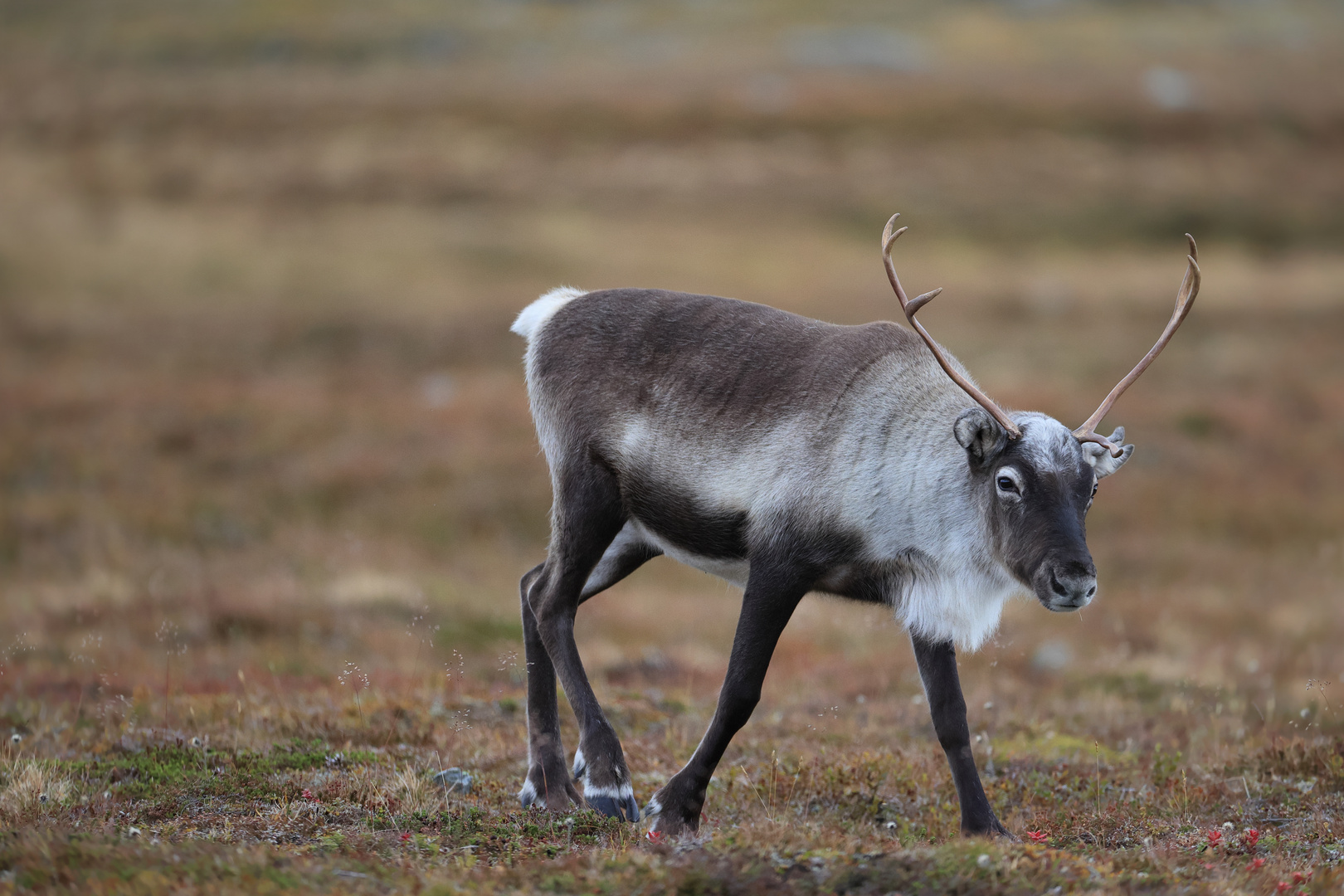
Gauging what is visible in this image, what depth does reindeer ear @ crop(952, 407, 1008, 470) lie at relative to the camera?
590 cm

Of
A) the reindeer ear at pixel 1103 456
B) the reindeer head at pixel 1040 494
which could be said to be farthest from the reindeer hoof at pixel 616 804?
the reindeer ear at pixel 1103 456

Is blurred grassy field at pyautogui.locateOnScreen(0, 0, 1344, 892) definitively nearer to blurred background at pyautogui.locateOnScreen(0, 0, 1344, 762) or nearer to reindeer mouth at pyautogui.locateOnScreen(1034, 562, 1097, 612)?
blurred background at pyautogui.locateOnScreen(0, 0, 1344, 762)

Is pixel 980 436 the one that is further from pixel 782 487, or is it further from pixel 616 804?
pixel 616 804

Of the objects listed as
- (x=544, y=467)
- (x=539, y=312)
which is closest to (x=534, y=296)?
(x=544, y=467)

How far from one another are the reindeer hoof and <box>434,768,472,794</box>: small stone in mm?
942

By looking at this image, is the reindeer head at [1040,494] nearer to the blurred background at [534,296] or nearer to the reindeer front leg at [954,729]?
the reindeer front leg at [954,729]

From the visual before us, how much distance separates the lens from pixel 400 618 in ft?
46.0

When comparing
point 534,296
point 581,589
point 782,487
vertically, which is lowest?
point 534,296

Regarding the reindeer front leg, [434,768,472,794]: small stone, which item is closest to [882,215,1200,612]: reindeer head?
the reindeer front leg

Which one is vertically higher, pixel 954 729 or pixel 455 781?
pixel 954 729

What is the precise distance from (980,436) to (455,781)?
3.50 m

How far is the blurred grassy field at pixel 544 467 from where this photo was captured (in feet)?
20.9

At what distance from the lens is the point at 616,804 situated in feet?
21.0

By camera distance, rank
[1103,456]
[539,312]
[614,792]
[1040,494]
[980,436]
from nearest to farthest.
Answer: [1040,494]
[980,436]
[1103,456]
[614,792]
[539,312]
